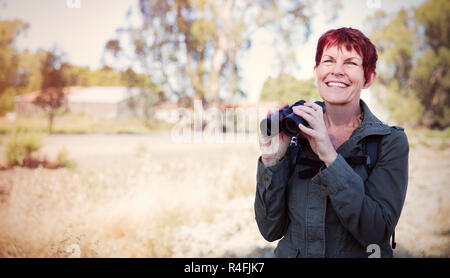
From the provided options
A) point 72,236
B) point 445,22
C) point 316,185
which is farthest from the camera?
point 445,22

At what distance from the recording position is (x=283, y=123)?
3.13 feet

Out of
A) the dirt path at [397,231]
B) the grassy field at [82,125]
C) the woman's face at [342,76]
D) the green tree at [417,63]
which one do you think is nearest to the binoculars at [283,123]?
the woman's face at [342,76]

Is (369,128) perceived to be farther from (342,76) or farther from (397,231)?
(397,231)

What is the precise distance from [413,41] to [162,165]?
3.89 m

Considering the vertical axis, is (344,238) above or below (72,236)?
above

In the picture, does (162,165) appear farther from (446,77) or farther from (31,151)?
(446,77)

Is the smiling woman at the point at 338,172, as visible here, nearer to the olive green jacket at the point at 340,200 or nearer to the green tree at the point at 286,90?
the olive green jacket at the point at 340,200

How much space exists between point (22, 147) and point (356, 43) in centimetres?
323

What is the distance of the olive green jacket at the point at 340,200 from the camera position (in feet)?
2.93

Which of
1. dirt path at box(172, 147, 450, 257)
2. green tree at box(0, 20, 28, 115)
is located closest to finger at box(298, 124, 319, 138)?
dirt path at box(172, 147, 450, 257)

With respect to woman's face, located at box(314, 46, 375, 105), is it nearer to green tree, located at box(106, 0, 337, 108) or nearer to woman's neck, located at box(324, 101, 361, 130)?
woman's neck, located at box(324, 101, 361, 130)

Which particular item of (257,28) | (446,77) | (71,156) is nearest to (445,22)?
(446,77)

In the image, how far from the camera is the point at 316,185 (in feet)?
3.32

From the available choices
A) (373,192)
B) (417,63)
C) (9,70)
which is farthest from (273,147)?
(417,63)
